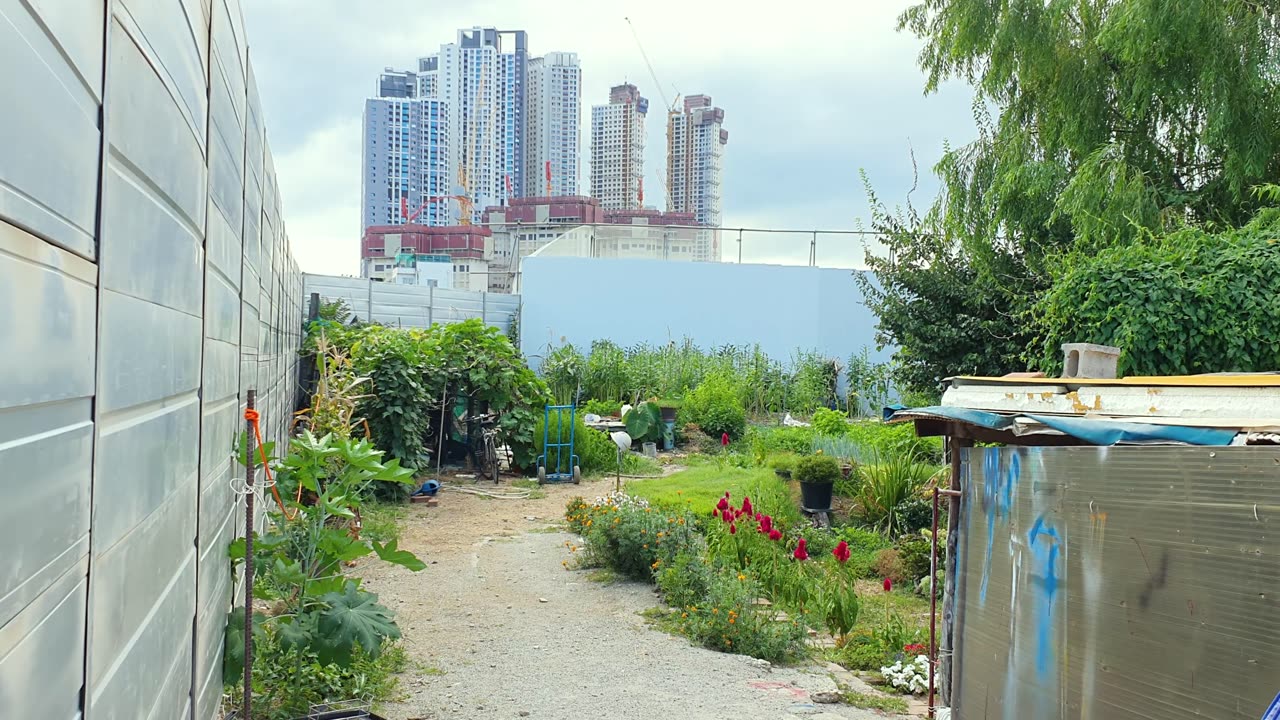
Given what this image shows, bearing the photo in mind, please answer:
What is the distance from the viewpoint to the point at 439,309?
19.5 meters

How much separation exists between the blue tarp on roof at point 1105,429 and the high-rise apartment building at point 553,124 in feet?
236

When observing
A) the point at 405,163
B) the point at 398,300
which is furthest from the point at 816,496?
the point at 405,163

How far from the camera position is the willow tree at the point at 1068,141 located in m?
9.50

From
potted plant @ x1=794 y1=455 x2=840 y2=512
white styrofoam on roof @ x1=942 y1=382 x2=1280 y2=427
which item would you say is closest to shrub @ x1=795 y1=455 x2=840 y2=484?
potted plant @ x1=794 y1=455 x2=840 y2=512

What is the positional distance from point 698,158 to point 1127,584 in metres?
65.1

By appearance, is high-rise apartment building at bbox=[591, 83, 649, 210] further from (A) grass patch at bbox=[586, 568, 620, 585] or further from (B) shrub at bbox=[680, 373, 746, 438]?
(A) grass patch at bbox=[586, 568, 620, 585]

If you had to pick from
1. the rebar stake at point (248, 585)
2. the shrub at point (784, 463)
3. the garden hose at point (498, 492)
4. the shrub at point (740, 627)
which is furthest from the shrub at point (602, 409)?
the rebar stake at point (248, 585)

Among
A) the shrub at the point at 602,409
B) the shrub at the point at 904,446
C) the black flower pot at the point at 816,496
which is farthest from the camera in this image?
the shrub at the point at 602,409

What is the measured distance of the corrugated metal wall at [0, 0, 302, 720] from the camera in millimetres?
1186

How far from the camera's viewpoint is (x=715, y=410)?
55.7ft

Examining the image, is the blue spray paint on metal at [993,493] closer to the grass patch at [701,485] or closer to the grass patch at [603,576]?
the grass patch at [603,576]

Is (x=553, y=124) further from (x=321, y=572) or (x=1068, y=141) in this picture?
(x=321, y=572)

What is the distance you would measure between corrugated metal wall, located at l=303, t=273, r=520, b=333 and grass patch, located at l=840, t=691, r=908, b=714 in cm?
1323

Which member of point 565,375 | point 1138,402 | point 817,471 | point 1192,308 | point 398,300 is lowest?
point 817,471
